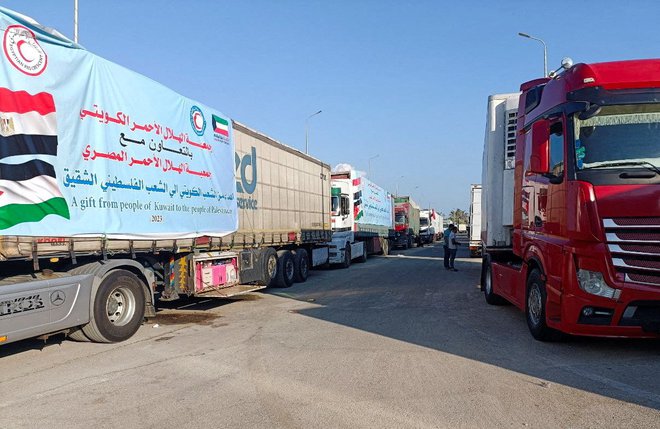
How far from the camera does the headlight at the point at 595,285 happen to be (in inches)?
231

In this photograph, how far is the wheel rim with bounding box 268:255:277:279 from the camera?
13.3 metres

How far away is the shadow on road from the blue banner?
3511 millimetres

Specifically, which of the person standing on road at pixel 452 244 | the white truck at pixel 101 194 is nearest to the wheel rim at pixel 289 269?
the white truck at pixel 101 194

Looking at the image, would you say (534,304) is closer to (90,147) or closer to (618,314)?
(618,314)

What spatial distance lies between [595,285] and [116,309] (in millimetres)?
6575

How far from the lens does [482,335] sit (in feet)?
24.8

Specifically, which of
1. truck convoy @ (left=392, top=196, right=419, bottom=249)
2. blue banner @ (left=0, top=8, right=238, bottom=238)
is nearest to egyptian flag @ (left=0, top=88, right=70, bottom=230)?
blue banner @ (left=0, top=8, right=238, bottom=238)

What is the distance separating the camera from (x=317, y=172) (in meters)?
17.9

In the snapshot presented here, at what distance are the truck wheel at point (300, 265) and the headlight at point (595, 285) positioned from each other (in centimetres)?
1026

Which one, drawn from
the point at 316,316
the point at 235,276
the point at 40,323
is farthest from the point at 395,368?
the point at 235,276

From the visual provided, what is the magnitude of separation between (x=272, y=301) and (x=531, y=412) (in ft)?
26.3

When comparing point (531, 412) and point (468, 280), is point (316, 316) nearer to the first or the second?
point (531, 412)

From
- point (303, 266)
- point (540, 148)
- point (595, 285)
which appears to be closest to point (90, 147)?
point (540, 148)

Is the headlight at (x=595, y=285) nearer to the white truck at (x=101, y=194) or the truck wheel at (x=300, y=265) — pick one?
the white truck at (x=101, y=194)
